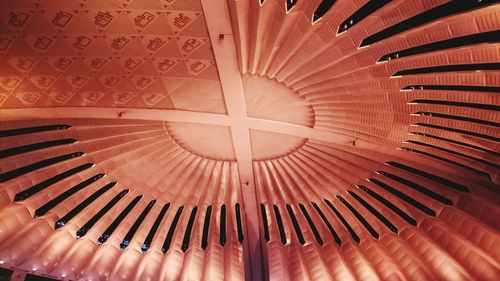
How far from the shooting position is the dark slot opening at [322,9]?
4.00m

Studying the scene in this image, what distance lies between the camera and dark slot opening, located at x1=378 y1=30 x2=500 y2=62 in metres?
3.83

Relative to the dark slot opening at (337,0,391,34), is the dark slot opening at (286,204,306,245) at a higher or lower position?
lower

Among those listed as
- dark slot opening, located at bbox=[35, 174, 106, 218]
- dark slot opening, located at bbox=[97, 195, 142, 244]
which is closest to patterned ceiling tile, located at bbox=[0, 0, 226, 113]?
dark slot opening, located at bbox=[35, 174, 106, 218]

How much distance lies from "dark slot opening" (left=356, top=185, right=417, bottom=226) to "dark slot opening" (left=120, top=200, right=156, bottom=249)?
502cm

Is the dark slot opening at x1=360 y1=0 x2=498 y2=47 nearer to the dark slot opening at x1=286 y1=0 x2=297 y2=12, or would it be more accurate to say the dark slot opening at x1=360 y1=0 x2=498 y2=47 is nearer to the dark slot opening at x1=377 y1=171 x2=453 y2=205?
the dark slot opening at x1=286 y1=0 x2=297 y2=12

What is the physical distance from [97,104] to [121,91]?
1.95ft

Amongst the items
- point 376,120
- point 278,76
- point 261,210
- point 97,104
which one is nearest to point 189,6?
point 278,76

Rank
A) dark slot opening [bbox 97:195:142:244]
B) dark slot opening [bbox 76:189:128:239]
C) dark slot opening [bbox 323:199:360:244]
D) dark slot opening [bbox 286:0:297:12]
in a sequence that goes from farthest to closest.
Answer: dark slot opening [bbox 323:199:360:244] < dark slot opening [bbox 97:195:142:244] < dark slot opening [bbox 76:189:128:239] < dark slot opening [bbox 286:0:297:12]

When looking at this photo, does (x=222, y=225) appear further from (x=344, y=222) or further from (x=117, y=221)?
(x=344, y=222)

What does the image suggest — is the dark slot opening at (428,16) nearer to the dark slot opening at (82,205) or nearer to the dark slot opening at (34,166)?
the dark slot opening at (34,166)

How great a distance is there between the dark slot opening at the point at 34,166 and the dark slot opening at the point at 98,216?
56.2 inches

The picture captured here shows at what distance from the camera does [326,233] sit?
7574mm

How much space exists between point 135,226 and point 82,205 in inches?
51.6

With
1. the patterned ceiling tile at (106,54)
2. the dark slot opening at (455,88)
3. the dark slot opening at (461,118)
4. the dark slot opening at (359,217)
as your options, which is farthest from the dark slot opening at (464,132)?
the patterned ceiling tile at (106,54)
